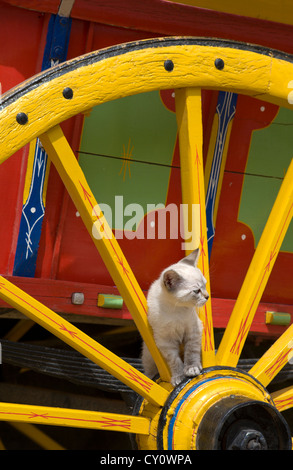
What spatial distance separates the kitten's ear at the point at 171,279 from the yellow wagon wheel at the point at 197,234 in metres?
0.11

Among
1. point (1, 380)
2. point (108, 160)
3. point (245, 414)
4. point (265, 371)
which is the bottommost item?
point (245, 414)

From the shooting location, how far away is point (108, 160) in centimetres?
298

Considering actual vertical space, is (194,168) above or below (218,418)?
above

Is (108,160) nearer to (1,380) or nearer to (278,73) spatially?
(278,73)

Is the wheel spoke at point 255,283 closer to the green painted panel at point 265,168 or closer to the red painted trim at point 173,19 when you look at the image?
the green painted panel at point 265,168

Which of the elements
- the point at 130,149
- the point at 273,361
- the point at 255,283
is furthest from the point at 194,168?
the point at 273,361

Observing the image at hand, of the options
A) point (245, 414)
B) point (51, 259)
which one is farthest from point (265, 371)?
point (51, 259)

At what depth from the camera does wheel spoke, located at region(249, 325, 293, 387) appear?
2.92 meters

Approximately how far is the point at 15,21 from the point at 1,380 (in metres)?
2.10

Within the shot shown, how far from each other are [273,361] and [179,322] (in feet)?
1.57

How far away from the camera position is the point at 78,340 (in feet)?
8.47

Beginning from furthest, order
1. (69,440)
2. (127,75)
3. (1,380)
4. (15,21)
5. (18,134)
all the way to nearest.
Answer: (69,440)
(1,380)
(15,21)
(127,75)
(18,134)

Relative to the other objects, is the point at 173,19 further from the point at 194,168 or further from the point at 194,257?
the point at 194,257

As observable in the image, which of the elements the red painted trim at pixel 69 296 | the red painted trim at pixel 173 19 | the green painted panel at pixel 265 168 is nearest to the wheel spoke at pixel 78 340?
the red painted trim at pixel 69 296
